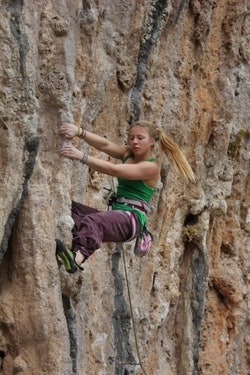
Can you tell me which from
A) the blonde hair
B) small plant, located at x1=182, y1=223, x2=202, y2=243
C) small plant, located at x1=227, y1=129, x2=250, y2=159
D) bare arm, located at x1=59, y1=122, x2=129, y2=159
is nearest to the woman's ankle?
bare arm, located at x1=59, y1=122, x2=129, y2=159

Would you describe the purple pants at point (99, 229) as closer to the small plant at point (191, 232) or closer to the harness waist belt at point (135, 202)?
the harness waist belt at point (135, 202)

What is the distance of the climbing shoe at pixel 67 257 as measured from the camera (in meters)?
7.31

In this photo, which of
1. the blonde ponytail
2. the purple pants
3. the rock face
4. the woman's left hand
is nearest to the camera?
the woman's left hand

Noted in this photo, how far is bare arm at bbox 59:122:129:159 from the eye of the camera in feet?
24.4

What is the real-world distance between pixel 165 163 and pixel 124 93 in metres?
1.62

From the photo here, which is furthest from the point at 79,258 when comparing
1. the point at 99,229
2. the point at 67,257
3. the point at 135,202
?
the point at 135,202

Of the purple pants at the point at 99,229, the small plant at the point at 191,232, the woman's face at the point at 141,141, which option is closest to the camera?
the purple pants at the point at 99,229

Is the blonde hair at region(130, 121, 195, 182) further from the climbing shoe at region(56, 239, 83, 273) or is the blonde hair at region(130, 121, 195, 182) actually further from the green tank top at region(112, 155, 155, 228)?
the climbing shoe at region(56, 239, 83, 273)

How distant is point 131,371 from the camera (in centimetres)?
1002

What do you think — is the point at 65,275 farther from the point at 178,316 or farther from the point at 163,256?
the point at 178,316

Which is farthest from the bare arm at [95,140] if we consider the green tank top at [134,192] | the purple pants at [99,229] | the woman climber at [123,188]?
the purple pants at [99,229]

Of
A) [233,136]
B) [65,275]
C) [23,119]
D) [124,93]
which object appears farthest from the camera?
[233,136]

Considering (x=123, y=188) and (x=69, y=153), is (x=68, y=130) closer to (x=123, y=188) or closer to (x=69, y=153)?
(x=69, y=153)

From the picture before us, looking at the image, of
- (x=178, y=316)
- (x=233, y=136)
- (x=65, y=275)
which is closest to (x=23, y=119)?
(x=65, y=275)
